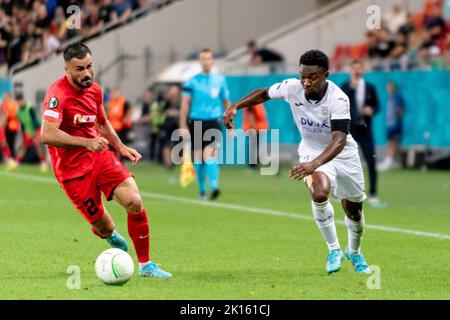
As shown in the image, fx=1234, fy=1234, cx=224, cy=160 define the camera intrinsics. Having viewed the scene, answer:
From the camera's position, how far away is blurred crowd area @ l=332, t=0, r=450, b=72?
97.0 feet

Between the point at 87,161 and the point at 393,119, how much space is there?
61.3 ft

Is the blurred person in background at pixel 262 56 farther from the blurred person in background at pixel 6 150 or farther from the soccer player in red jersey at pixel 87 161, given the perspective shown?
the soccer player in red jersey at pixel 87 161

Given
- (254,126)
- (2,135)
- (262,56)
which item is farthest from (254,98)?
(262,56)

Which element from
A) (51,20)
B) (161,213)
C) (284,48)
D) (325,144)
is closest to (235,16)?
(284,48)

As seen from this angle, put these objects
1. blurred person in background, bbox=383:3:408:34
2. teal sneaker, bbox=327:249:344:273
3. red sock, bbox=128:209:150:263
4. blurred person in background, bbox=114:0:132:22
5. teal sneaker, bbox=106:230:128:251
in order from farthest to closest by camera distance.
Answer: blurred person in background, bbox=114:0:132:22 < blurred person in background, bbox=383:3:408:34 < teal sneaker, bbox=106:230:128:251 < teal sneaker, bbox=327:249:344:273 < red sock, bbox=128:209:150:263

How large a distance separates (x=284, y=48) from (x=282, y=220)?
65.9ft

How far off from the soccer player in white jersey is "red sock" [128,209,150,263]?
144 centimetres

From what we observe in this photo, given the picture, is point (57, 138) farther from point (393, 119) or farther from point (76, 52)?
point (393, 119)

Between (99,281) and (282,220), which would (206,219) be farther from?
(99,281)

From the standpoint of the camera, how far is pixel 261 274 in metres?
11.4

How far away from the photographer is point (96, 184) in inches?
438

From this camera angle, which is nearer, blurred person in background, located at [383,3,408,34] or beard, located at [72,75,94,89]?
beard, located at [72,75,94,89]

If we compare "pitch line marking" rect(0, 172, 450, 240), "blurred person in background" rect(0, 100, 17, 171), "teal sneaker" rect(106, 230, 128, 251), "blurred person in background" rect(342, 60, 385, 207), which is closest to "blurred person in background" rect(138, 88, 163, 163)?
"blurred person in background" rect(0, 100, 17, 171)

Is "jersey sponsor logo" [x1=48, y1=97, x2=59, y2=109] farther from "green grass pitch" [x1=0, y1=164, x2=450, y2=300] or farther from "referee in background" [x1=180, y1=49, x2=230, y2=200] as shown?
"referee in background" [x1=180, y1=49, x2=230, y2=200]
